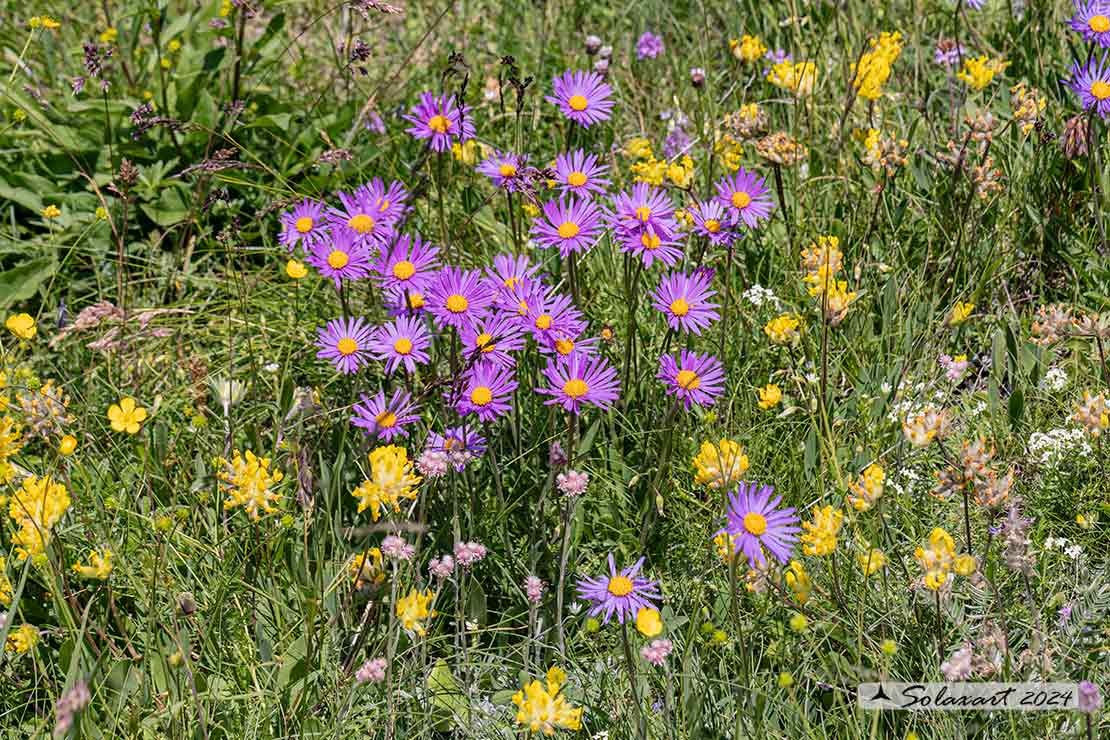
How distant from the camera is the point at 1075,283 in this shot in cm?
289

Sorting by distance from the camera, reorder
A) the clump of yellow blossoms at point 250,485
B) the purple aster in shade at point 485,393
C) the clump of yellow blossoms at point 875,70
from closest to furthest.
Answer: the clump of yellow blossoms at point 250,485 → the purple aster in shade at point 485,393 → the clump of yellow blossoms at point 875,70

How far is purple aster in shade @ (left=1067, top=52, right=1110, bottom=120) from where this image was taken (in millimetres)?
2689

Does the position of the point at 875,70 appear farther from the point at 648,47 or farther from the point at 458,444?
the point at 458,444

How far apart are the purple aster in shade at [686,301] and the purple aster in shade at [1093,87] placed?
1.08 metres

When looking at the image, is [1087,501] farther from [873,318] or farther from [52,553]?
[52,553]

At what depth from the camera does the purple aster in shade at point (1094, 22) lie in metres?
2.79

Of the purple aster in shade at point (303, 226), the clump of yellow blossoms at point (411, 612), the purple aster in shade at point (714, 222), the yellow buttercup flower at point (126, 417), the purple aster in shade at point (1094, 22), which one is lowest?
the clump of yellow blossoms at point (411, 612)

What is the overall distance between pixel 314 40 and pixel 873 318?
2.49 metres

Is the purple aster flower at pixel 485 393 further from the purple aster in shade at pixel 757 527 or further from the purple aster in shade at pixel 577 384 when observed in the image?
the purple aster in shade at pixel 757 527

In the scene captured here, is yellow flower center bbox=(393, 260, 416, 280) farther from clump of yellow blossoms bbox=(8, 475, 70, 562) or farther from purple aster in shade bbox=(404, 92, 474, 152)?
clump of yellow blossoms bbox=(8, 475, 70, 562)

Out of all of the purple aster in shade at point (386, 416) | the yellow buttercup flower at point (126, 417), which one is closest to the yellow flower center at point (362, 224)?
the purple aster in shade at point (386, 416)

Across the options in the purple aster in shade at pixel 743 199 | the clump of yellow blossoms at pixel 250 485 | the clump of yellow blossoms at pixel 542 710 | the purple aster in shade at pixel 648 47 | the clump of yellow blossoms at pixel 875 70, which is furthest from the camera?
the purple aster in shade at pixel 648 47

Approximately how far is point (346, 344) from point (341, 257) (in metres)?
0.18

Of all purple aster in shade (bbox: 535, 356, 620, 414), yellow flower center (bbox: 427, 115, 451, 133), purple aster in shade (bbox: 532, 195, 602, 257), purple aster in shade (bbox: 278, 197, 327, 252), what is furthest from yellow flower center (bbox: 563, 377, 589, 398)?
yellow flower center (bbox: 427, 115, 451, 133)
